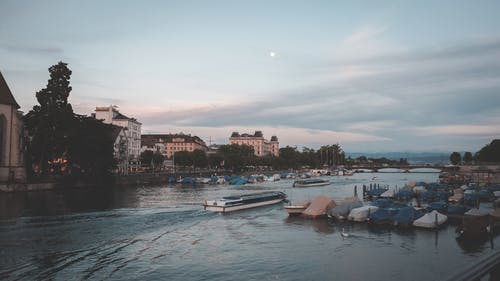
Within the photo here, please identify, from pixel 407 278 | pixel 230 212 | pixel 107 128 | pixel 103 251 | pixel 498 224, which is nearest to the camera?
pixel 407 278

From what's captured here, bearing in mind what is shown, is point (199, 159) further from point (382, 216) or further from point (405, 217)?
point (405, 217)

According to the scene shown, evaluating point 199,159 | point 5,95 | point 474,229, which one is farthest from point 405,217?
point 199,159

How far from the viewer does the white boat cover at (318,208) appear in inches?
1841

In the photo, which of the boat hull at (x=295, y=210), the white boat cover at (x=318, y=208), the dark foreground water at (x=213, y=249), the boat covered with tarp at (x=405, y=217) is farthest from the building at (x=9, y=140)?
the boat covered with tarp at (x=405, y=217)

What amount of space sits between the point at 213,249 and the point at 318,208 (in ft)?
62.5

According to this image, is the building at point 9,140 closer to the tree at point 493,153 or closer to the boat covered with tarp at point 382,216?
the boat covered with tarp at point 382,216

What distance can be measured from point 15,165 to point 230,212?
54.3 meters

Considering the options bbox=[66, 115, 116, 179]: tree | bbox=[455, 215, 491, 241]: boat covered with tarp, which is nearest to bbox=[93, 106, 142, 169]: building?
bbox=[66, 115, 116, 179]: tree

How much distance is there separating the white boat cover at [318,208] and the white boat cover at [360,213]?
373 cm

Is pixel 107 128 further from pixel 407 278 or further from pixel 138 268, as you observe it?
pixel 407 278

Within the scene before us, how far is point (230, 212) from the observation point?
5228 cm

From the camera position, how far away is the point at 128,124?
516 ft

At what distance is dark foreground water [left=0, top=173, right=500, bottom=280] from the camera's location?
2452 centimetres

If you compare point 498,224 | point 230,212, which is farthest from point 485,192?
point 230,212
